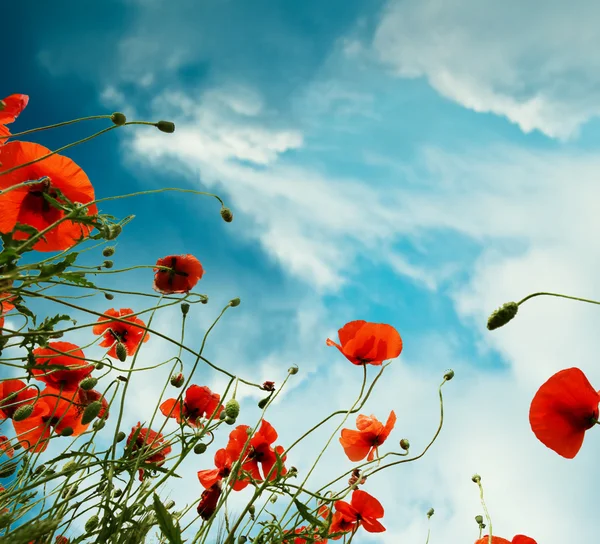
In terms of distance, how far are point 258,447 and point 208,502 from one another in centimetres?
34

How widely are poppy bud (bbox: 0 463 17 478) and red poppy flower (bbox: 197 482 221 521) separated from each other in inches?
25.4

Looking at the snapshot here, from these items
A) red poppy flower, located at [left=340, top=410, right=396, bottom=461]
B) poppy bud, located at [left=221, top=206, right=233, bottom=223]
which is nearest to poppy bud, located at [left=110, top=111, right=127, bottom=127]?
poppy bud, located at [left=221, top=206, right=233, bottom=223]

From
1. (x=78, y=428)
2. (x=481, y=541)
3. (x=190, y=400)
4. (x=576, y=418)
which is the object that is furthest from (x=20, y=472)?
(x=576, y=418)

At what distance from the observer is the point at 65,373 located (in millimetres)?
1852

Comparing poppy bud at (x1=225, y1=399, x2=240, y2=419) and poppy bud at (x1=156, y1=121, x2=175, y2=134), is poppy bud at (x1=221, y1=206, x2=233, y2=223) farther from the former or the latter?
poppy bud at (x1=225, y1=399, x2=240, y2=419)

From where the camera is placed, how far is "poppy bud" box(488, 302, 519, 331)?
3.82 feet

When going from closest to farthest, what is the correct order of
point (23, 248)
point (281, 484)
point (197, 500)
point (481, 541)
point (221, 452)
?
point (23, 248)
point (281, 484)
point (481, 541)
point (197, 500)
point (221, 452)

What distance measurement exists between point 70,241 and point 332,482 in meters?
1.17

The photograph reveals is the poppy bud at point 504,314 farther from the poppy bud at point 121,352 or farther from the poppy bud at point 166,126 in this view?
the poppy bud at point 121,352

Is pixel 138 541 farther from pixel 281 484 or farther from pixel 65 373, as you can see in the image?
pixel 65 373

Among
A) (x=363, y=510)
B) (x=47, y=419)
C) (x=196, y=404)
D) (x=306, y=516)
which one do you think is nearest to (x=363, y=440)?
(x=363, y=510)

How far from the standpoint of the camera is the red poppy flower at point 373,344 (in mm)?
2031

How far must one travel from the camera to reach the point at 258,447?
85.2 inches

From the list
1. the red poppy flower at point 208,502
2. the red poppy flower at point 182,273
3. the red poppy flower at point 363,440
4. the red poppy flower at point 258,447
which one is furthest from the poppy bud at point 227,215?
the red poppy flower at point 363,440
